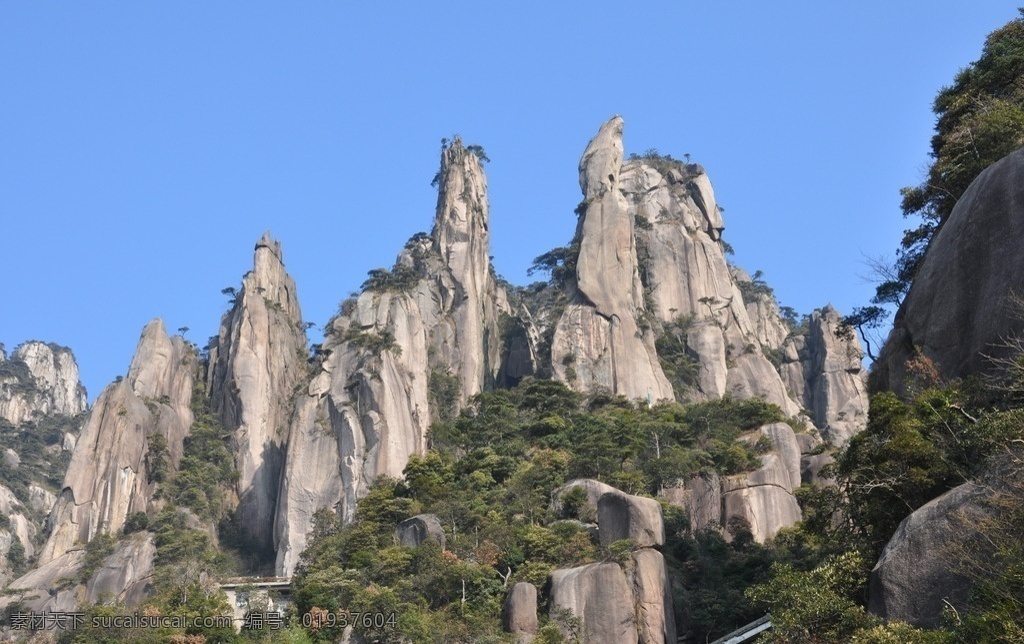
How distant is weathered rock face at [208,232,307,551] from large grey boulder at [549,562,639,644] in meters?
24.6

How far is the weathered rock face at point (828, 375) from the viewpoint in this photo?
62.6 m

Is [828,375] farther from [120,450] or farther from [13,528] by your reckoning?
[13,528]

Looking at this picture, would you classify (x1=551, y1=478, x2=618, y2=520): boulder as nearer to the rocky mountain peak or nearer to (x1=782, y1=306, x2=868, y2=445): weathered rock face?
(x1=782, y1=306, x2=868, y2=445): weathered rock face

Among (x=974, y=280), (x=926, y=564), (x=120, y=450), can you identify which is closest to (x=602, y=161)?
(x=120, y=450)

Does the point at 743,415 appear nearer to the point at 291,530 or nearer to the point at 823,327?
the point at 291,530

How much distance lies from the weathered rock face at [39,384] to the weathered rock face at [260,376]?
34.2 m

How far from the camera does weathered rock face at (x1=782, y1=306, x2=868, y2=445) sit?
62.6 m

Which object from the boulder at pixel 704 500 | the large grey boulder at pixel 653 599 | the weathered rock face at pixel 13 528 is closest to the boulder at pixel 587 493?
the boulder at pixel 704 500

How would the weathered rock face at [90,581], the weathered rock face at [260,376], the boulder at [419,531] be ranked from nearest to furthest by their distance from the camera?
the boulder at [419,531] < the weathered rock face at [90,581] < the weathered rock face at [260,376]

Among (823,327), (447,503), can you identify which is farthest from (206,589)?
(823,327)

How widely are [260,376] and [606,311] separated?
54.0ft

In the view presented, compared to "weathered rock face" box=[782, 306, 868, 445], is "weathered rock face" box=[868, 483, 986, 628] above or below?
below

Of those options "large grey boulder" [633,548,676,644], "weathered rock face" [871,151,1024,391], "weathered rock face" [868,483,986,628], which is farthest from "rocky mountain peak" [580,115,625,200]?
"weathered rock face" [868,483,986,628]

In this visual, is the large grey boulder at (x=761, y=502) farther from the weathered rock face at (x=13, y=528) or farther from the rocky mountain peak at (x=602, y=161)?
the weathered rock face at (x=13, y=528)
